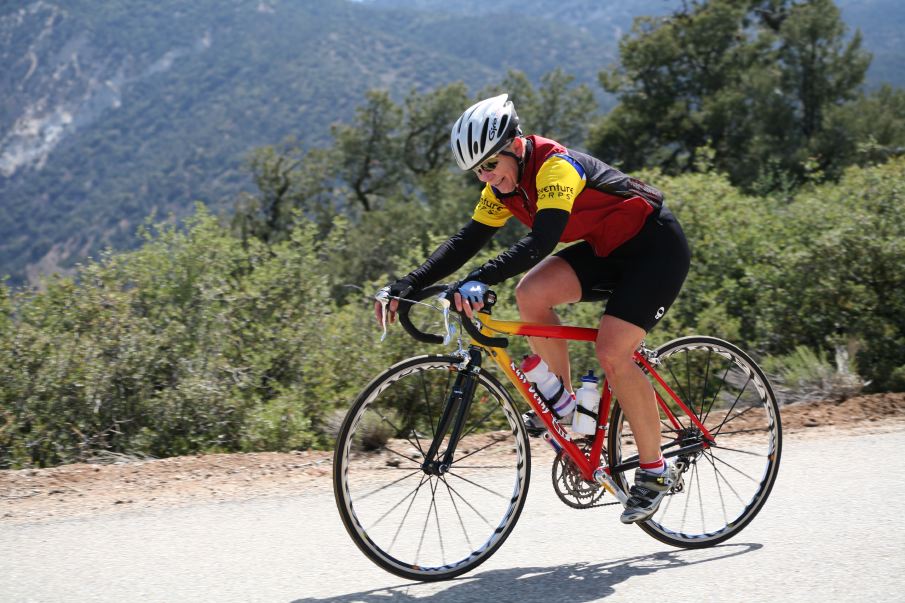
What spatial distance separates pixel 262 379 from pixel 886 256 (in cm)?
652

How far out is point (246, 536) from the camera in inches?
169

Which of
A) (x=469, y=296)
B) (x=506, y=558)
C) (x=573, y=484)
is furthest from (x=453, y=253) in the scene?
(x=506, y=558)

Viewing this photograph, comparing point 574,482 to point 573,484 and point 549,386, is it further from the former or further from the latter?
point 549,386

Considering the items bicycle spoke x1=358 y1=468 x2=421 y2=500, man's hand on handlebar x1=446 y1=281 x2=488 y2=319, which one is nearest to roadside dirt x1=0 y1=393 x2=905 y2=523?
bicycle spoke x1=358 y1=468 x2=421 y2=500

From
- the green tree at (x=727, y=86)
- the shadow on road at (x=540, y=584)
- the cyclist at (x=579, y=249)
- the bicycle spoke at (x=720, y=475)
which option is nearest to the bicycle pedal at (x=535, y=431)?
the cyclist at (x=579, y=249)

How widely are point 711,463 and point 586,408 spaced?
37.4 inches

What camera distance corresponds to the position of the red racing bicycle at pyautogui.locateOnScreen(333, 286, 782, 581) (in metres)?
3.78

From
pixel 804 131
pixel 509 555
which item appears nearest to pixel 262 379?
pixel 509 555

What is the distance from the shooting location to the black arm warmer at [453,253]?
13.2ft

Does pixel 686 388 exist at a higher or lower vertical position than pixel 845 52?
lower

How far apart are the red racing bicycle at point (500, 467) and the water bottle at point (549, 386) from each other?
0.14ft

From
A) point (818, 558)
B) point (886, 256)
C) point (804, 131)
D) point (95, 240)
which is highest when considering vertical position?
point (95, 240)

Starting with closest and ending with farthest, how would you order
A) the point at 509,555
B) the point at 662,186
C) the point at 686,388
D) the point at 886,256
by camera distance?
the point at 509,555
the point at 686,388
the point at 886,256
the point at 662,186

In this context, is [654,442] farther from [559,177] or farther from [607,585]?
[559,177]
